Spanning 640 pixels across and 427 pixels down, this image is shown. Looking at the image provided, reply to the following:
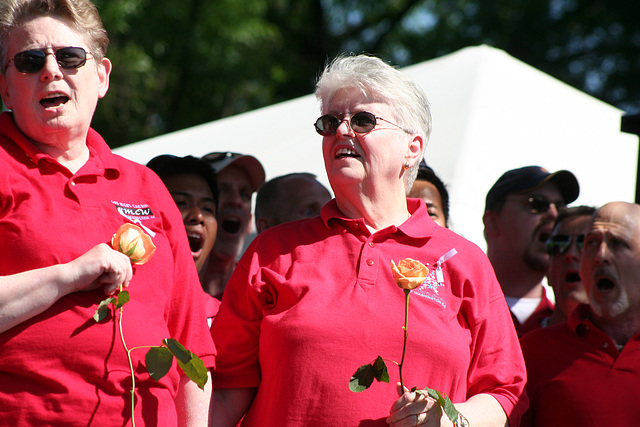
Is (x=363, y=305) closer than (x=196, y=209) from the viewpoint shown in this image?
Yes

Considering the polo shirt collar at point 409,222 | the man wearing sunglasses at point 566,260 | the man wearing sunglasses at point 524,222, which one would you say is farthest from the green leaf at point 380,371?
the man wearing sunglasses at point 524,222

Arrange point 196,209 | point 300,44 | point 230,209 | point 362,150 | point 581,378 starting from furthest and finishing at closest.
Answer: point 300,44
point 230,209
point 196,209
point 581,378
point 362,150

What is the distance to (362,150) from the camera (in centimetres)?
271

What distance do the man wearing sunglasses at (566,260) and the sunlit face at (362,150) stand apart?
6.19 feet

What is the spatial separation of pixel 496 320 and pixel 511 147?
3213mm

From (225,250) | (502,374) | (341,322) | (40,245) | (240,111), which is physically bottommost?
(240,111)

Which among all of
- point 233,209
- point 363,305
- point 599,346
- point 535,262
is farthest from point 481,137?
point 363,305

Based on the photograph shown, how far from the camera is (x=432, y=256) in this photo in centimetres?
261

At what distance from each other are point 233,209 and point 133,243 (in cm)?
270

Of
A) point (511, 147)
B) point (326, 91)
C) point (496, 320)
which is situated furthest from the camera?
Answer: point (511, 147)

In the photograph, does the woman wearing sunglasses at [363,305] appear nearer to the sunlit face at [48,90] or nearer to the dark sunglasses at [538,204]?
the sunlit face at [48,90]

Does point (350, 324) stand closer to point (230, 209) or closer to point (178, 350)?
point (178, 350)

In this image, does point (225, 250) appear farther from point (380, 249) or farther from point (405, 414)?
point (405, 414)

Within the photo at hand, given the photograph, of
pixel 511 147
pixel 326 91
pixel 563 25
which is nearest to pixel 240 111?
pixel 563 25
